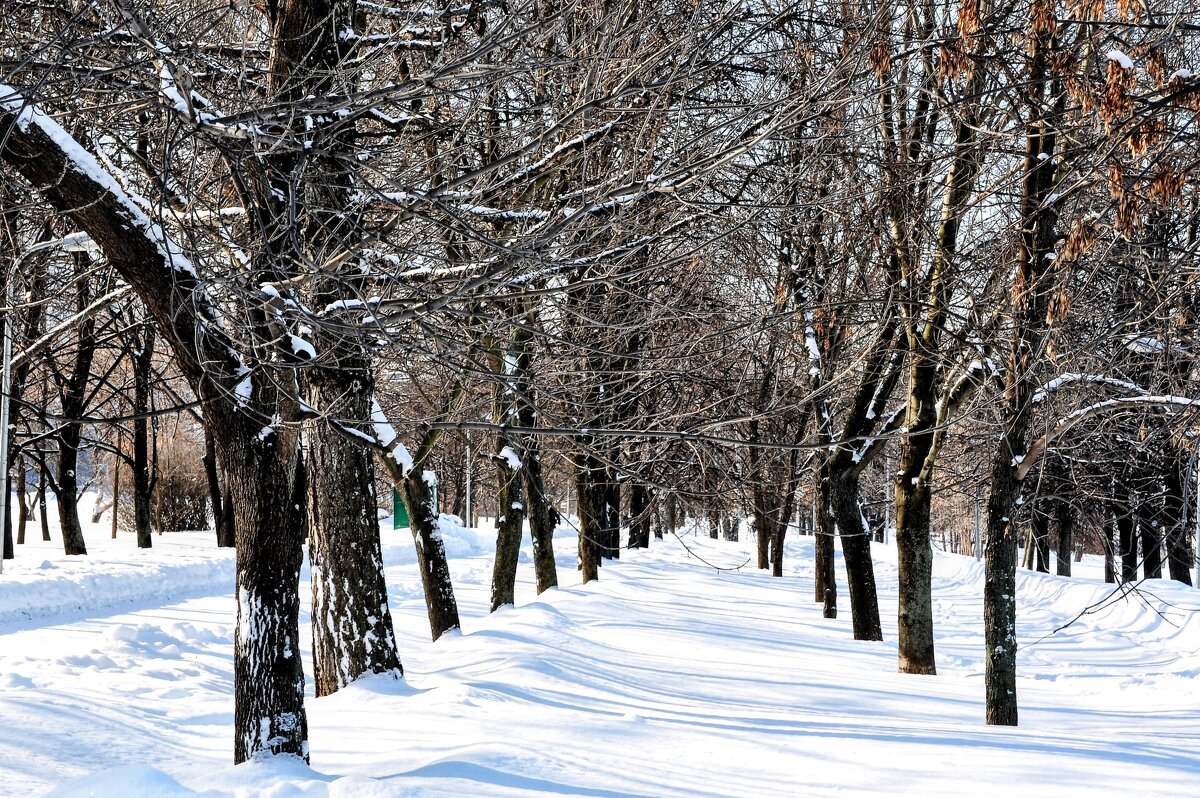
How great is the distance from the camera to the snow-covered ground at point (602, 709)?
17.2ft

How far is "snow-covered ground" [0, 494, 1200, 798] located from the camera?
5.25 meters

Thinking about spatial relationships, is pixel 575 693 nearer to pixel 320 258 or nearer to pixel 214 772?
pixel 214 772

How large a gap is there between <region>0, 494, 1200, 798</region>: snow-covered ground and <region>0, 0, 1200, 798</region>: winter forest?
6 cm

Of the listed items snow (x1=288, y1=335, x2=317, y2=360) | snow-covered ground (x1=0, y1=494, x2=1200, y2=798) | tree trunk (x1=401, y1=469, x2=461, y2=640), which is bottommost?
snow-covered ground (x1=0, y1=494, x2=1200, y2=798)

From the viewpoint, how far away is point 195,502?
41.9 meters

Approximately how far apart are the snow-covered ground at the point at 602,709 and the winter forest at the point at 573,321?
2.3 inches

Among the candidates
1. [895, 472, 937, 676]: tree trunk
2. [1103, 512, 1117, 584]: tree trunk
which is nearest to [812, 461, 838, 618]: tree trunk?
[895, 472, 937, 676]: tree trunk

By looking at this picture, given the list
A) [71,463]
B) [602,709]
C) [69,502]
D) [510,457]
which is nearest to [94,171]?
[602,709]

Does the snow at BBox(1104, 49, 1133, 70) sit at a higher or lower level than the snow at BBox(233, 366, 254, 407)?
higher

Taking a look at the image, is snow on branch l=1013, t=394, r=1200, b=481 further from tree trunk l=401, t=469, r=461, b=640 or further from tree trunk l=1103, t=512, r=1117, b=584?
tree trunk l=401, t=469, r=461, b=640

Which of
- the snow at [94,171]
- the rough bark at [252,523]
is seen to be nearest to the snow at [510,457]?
the rough bark at [252,523]

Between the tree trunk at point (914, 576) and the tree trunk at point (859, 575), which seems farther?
the tree trunk at point (859, 575)

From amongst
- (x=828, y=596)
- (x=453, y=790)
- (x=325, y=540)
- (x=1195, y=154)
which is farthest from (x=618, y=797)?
(x=828, y=596)

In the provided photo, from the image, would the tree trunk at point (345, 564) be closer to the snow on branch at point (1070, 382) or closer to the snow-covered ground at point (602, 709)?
the snow-covered ground at point (602, 709)
